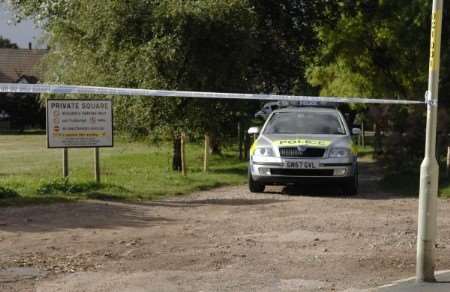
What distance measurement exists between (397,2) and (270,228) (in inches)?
657

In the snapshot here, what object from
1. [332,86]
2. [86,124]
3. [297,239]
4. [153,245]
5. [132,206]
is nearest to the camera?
[153,245]

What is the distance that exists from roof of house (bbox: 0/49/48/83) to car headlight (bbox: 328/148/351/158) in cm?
5994

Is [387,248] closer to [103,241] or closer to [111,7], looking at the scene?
[103,241]

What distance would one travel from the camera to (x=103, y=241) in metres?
8.80

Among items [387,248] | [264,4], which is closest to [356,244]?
[387,248]

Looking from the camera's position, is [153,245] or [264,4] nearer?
[153,245]

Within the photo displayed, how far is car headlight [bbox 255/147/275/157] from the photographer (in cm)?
1368

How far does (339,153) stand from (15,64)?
66435mm

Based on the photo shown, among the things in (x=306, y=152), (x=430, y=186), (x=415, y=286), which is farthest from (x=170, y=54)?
(x=415, y=286)

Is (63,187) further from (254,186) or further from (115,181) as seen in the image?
(254,186)

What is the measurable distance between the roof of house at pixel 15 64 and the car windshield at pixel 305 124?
5840 cm

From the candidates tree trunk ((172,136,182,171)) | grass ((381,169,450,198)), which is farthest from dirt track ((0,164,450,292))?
tree trunk ((172,136,182,171))

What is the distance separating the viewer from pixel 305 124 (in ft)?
48.0

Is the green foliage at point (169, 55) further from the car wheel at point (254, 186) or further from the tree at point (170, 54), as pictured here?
the car wheel at point (254, 186)
